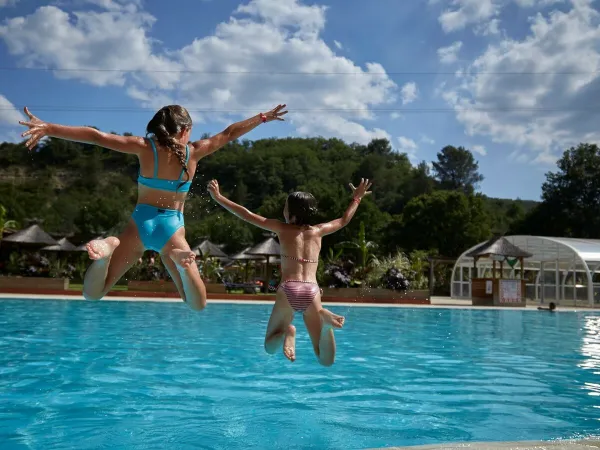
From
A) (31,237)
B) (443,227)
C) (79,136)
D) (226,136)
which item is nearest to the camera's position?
(79,136)

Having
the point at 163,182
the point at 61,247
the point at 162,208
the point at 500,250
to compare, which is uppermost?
the point at 500,250

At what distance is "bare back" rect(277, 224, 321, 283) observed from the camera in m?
4.68

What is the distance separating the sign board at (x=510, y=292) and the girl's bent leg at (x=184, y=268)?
1006 inches

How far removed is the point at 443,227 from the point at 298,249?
47305mm

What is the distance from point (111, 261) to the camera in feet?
13.4

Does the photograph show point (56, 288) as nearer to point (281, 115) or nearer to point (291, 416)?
point (291, 416)

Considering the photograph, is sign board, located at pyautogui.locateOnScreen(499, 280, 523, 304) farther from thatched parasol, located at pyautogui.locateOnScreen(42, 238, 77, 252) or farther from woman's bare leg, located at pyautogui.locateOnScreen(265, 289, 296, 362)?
woman's bare leg, located at pyautogui.locateOnScreen(265, 289, 296, 362)

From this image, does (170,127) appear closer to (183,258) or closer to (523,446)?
(183,258)

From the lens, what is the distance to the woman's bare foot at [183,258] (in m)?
3.90

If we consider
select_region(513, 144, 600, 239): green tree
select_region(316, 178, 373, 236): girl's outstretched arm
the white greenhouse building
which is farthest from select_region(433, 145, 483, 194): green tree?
select_region(316, 178, 373, 236): girl's outstretched arm

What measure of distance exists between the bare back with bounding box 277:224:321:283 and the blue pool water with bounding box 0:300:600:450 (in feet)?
6.49

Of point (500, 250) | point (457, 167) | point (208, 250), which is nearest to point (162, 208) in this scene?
point (500, 250)

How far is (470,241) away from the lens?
49938mm

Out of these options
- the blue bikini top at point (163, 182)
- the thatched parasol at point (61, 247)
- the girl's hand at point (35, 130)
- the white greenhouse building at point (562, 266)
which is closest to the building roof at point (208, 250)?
the thatched parasol at point (61, 247)
